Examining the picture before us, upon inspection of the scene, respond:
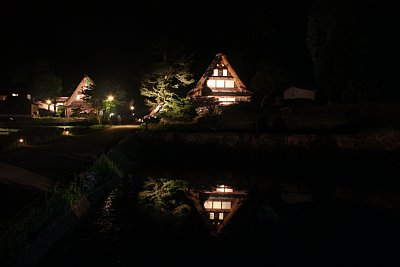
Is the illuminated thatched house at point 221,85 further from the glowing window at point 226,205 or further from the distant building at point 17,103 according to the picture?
the distant building at point 17,103

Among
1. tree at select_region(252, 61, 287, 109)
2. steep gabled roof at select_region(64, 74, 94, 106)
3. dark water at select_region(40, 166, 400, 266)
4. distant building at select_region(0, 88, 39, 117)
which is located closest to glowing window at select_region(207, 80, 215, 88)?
tree at select_region(252, 61, 287, 109)

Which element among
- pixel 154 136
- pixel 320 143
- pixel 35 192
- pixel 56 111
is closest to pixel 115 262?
pixel 35 192

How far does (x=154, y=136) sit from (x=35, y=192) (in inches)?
583

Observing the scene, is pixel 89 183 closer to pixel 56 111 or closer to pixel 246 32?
pixel 246 32

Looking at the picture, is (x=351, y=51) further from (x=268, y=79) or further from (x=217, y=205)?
(x=217, y=205)

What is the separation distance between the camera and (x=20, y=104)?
209 ft

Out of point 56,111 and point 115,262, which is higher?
point 56,111

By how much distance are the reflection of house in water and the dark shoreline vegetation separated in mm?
1180

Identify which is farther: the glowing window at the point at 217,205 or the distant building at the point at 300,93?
the distant building at the point at 300,93

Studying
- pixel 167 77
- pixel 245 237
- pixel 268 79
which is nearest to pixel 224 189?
pixel 245 237

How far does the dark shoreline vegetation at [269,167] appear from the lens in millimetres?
13226

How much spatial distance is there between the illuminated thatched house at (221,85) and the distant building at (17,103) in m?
31.4

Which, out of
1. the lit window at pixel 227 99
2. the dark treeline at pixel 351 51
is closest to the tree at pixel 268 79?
the dark treeline at pixel 351 51

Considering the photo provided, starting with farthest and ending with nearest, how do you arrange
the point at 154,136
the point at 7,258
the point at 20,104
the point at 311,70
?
the point at 20,104 → the point at 311,70 → the point at 154,136 → the point at 7,258
